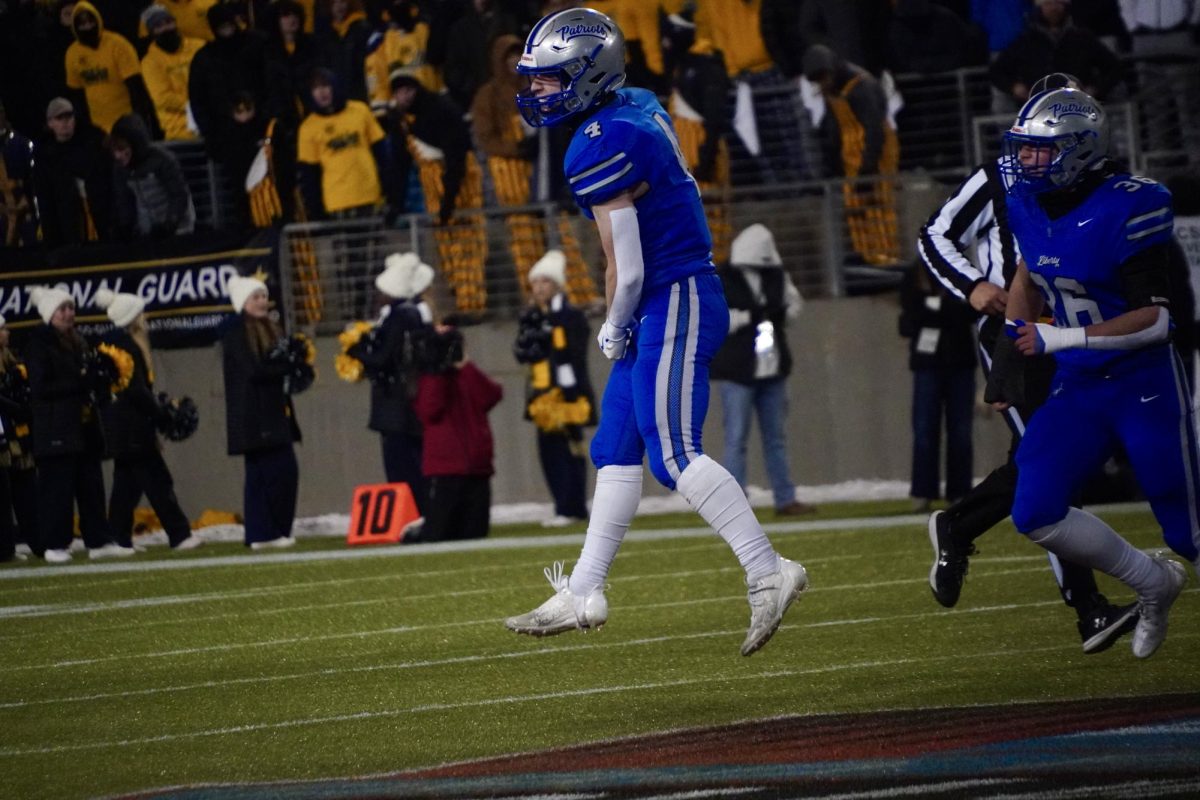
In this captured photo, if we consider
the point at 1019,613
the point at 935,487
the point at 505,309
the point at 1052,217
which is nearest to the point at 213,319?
the point at 505,309

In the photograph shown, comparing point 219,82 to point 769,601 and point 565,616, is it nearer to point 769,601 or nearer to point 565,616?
point 565,616

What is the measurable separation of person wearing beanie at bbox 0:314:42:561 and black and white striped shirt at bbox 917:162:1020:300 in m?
9.07

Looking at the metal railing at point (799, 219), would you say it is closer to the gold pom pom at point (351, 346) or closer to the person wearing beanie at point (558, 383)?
the person wearing beanie at point (558, 383)

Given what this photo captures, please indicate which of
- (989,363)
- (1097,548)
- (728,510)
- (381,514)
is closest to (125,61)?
(381,514)

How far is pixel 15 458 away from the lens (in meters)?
15.5

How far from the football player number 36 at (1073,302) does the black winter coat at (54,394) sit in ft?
31.6

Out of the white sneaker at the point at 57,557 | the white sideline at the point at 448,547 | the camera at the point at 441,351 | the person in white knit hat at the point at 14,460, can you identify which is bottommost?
the white sneaker at the point at 57,557

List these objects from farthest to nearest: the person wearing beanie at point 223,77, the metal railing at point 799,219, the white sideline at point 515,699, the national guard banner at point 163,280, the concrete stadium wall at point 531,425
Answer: the person wearing beanie at point 223,77
the national guard banner at point 163,280
the concrete stadium wall at point 531,425
the metal railing at point 799,219
the white sideline at point 515,699

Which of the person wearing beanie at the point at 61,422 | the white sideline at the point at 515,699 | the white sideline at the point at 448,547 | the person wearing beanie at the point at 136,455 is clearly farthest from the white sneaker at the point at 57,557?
the white sideline at the point at 515,699

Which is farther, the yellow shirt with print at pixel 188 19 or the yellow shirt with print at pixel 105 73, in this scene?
the yellow shirt with print at pixel 188 19

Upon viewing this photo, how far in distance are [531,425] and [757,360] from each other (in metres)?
2.97

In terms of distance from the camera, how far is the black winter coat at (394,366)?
1490 centimetres

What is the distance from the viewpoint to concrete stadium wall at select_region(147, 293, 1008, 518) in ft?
54.0

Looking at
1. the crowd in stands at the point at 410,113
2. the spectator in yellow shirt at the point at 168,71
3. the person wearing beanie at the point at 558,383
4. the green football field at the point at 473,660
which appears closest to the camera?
the green football field at the point at 473,660
